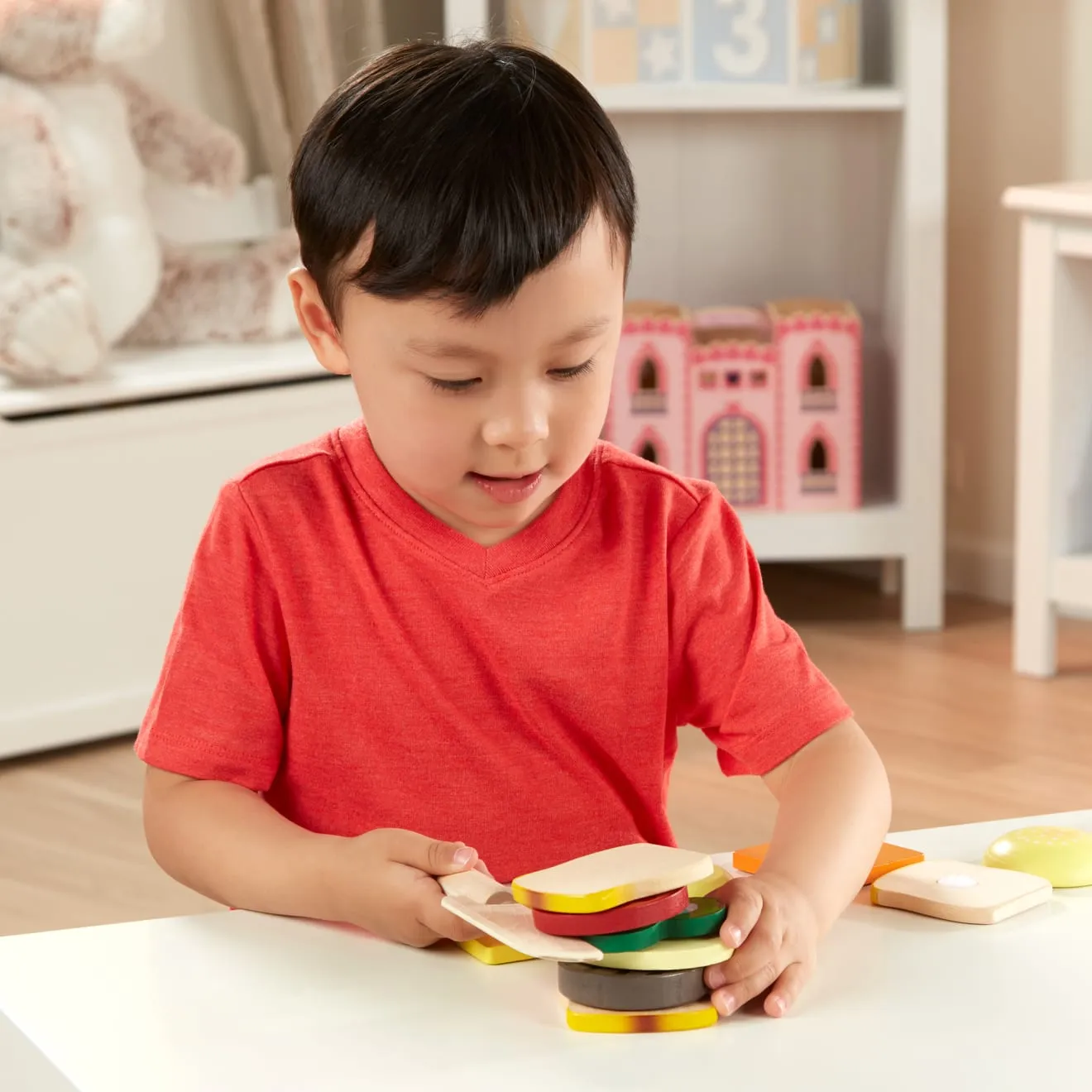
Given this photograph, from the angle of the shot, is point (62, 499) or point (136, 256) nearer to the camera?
point (62, 499)

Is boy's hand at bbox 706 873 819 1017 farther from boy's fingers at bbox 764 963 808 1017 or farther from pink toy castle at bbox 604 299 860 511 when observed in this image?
pink toy castle at bbox 604 299 860 511

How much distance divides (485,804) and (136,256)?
1431 millimetres

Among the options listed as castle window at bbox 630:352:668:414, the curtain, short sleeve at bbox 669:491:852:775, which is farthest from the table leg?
short sleeve at bbox 669:491:852:775

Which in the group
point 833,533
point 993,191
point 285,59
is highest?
point 285,59

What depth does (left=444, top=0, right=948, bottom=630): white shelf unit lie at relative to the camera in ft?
7.54

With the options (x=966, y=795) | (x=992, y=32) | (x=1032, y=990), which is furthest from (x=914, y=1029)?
(x=992, y=32)

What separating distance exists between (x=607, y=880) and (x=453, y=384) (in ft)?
0.69

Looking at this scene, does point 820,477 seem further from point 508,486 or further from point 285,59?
point 508,486

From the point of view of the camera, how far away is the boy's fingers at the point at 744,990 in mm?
569

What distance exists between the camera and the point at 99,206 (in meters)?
2.08

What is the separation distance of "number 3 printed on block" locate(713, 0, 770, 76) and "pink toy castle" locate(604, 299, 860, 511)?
0.31 metres

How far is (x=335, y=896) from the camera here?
0.66 metres

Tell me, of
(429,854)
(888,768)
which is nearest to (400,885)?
(429,854)

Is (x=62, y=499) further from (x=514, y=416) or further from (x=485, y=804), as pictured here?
(x=514, y=416)
